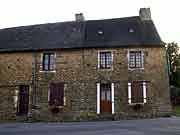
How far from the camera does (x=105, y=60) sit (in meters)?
18.0

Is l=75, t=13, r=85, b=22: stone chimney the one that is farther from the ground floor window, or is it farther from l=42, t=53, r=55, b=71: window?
the ground floor window

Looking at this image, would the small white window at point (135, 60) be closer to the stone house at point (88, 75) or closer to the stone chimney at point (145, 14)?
the stone house at point (88, 75)

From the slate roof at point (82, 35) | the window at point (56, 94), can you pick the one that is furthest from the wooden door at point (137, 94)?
the window at point (56, 94)

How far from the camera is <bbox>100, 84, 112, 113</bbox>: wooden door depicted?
17.2 meters

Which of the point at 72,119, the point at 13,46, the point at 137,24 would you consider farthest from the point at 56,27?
the point at 72,119

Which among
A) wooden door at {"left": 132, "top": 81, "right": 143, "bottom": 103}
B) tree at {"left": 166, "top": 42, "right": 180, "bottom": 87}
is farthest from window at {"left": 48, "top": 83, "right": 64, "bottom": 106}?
tree at {"left": 166, "top": 42, "right": 180, "bottom": 87}

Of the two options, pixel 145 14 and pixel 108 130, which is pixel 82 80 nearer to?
pixel 145 14

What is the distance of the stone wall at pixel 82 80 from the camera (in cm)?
1691

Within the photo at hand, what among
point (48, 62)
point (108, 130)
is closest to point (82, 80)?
point (48, 62)

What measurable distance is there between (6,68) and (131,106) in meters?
9.88

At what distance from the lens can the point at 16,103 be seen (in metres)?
18.5

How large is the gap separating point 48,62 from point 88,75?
3323 mm

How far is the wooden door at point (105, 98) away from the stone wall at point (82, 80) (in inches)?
18.0

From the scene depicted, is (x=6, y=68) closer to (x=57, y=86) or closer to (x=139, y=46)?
(x=57, y=86)
